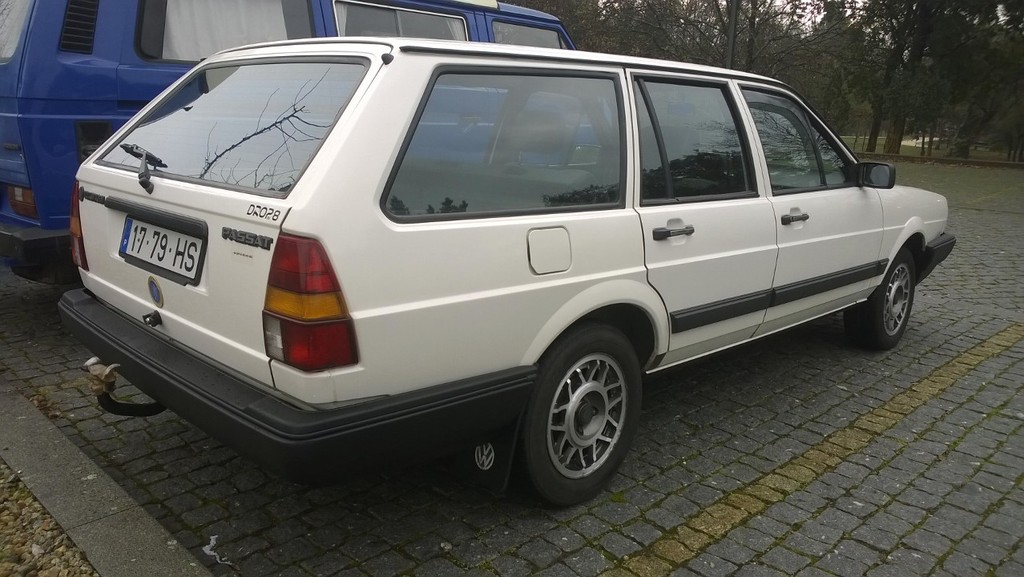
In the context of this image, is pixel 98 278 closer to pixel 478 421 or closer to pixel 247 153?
pixel 247 153

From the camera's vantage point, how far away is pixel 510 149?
2738 millimetres

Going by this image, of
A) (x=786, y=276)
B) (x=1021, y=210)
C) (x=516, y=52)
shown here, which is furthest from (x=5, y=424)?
(x=1021, y=210)

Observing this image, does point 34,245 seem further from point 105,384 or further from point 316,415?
point 316,415

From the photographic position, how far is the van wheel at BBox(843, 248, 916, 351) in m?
4.89

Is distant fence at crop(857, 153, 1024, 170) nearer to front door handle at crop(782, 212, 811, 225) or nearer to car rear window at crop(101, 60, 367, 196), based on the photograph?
front door handle at crop(782, 212, 811, 225)

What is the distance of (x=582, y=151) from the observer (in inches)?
117

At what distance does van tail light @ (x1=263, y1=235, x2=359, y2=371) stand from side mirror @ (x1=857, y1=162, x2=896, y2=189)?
11.1 feet

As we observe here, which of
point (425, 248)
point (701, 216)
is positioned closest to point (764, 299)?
point (701, 216)

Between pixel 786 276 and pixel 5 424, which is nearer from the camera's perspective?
pixel 5 424

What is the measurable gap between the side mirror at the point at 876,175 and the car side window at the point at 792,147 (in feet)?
0.26

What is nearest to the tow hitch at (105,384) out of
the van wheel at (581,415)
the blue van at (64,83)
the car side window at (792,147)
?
the van wheel at (581,415)

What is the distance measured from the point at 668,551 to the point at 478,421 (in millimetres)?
881

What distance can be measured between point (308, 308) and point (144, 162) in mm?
1120

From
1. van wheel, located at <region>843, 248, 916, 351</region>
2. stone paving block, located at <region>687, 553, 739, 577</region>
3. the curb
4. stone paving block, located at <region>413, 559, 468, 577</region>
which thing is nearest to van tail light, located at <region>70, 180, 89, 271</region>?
the curb
